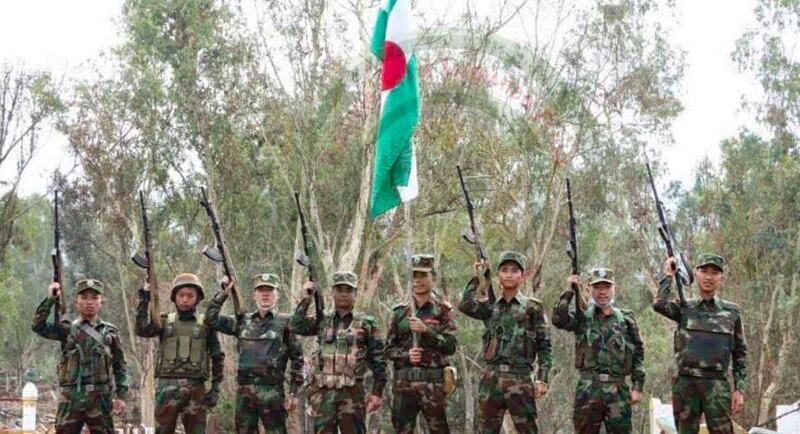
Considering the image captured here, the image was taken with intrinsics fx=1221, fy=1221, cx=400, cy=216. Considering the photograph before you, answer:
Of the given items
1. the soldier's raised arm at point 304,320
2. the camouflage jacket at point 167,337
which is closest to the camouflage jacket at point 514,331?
the soldier's raised arm at point 304,320

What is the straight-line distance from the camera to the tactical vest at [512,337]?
9688 mm

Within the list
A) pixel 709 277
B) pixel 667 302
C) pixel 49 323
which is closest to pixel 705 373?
pixel 667 302

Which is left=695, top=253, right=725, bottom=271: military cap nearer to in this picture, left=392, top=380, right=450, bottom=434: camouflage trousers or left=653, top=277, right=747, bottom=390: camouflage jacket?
left=653, top=277, right=747, bottom=390: camouflage jacket

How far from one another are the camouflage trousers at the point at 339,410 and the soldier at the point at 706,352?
2550mm

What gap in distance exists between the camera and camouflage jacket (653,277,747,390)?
9555mm

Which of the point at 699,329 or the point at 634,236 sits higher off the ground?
the point at 634,236

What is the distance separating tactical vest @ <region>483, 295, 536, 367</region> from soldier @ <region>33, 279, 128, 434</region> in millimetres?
3117

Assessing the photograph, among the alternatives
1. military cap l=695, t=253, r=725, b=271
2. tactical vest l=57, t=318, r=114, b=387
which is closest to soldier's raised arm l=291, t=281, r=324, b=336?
tactical vest l=57, t=318, r=114, b=387

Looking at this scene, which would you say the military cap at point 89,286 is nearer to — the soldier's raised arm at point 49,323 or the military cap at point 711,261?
the soldier's raised arm at point 49,323

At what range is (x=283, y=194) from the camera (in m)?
29.5

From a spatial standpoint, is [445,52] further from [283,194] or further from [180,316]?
[180,316]

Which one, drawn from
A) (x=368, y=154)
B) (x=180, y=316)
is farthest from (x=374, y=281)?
(x=180, y=316)

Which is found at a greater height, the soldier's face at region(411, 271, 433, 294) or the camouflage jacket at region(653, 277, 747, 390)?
the soldier's face at region(411, 271, 433, 294)

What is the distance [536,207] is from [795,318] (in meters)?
6.98
